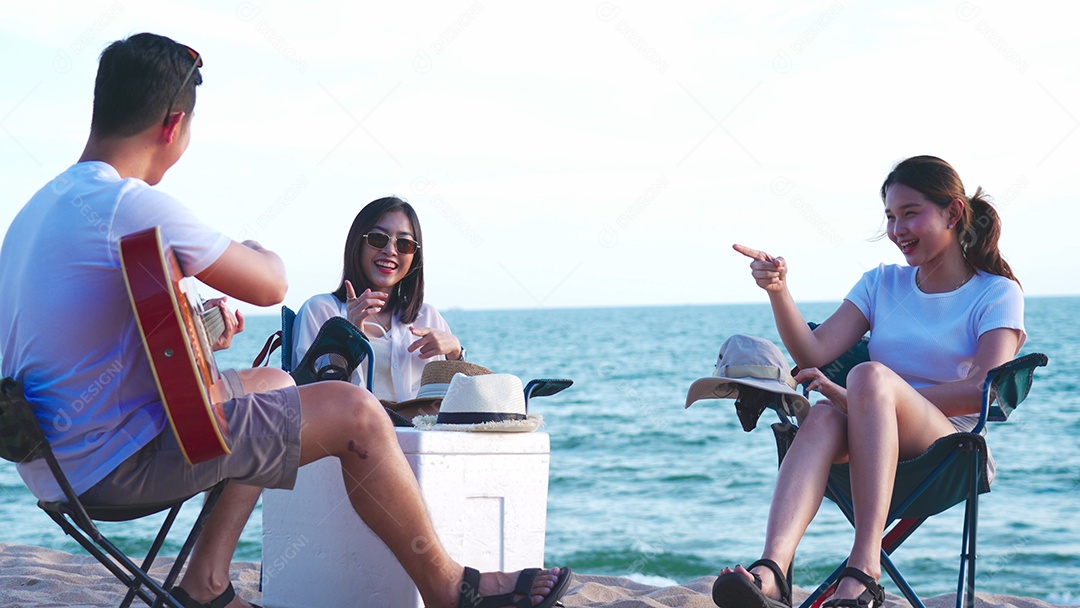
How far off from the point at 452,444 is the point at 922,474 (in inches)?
46.4


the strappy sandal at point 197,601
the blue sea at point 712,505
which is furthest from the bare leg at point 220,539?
the blue sea at point 712,505

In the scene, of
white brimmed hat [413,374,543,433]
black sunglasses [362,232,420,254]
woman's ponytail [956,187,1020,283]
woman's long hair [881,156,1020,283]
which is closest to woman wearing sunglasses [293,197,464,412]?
black sunglasses [362,232,420,254]

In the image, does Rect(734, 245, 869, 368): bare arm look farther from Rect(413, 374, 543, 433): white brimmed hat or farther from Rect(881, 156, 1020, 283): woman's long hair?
Rect(413, 374, 543, 433): white brimmed hat

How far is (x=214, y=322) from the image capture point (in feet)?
6.85

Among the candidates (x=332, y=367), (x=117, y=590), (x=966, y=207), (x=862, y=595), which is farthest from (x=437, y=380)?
(x=966, y=207)

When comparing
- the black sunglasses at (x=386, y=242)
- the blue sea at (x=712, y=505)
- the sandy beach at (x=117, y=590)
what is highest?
the black sunglasses at (x=386, y=242)

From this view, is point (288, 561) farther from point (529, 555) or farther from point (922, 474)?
point (922, 474)

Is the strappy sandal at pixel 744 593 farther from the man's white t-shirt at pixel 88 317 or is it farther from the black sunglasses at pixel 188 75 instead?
the black sunglasses at pixel 188 75

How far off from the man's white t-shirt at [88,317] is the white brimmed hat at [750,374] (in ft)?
4.56

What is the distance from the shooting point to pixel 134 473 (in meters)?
1.87

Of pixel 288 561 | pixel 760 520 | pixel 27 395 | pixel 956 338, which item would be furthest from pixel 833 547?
pixel 27 395

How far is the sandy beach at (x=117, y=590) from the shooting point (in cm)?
334

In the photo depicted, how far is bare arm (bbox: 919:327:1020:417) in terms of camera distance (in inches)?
108

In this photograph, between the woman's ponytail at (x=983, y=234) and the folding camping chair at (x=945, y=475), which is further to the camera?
the woman's ponytail at (x=983, y=234)
